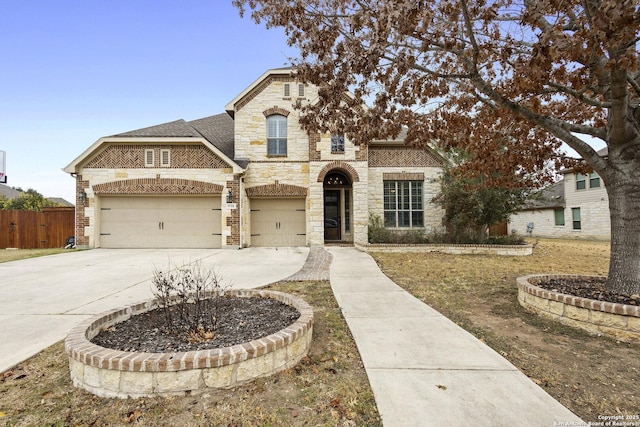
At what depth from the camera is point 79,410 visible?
7.27ft

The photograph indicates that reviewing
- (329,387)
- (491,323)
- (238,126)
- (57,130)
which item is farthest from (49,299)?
(57,130)

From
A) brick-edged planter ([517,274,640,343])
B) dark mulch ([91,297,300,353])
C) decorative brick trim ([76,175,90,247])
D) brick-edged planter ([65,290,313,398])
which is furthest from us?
decorative brick trim ([76,175,90,247])

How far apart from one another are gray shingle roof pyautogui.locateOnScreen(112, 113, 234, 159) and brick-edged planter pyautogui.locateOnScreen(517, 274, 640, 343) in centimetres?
1235

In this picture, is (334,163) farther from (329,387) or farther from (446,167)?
(329,387)

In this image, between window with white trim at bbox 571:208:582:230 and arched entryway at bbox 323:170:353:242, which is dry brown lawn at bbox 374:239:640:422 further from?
window with white trim at bbox 571:208:582:230

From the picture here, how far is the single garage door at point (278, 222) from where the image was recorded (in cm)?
1356

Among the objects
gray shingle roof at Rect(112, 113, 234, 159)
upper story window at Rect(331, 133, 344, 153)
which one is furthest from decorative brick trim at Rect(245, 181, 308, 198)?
upper story window at Rect(331, 133, 344, 153)

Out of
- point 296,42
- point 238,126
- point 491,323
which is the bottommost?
point 491,323

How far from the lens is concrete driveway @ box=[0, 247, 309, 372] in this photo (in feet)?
12.1

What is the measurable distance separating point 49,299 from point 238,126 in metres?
9.75

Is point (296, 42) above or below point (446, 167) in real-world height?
above

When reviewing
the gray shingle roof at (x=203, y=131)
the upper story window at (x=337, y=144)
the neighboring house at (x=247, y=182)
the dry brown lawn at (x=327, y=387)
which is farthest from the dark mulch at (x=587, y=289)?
the gray shingle roof at (x=203, y=131)

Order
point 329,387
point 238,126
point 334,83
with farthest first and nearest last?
point 238,126
point 334,83
point 329,387

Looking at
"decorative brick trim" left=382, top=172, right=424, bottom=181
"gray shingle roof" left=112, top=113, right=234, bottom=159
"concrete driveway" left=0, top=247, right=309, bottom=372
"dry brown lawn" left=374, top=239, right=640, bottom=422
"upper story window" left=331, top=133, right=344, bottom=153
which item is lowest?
"dry brown lawn" left=374, top=239, right=640, bottom=422
